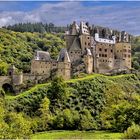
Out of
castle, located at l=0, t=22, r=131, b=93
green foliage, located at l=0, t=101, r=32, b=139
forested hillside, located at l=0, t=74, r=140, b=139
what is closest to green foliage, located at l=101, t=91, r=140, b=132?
forested hillside, located at l=0, t=74, r=140, b=139

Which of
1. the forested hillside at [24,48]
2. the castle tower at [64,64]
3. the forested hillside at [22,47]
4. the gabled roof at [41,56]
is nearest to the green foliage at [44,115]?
the castle tower at [64,64]

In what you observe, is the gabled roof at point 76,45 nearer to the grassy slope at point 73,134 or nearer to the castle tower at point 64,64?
the castle tower at point 64,64

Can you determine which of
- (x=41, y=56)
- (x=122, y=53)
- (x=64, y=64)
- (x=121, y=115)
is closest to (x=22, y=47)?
(x=122, y=53)

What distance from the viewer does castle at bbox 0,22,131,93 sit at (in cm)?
9738

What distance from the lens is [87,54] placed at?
99.7 metres

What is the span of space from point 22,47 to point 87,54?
62443mm

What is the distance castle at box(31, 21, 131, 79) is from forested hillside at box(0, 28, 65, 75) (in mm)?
12497

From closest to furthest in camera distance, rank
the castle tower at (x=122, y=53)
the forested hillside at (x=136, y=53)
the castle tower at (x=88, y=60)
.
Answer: the castle tower at (x=88, y=60), the castle tower at (x=122, y=53), the forested hillside at (x=136, y=53)

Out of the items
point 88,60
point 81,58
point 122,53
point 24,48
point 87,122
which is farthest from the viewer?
point 24,48

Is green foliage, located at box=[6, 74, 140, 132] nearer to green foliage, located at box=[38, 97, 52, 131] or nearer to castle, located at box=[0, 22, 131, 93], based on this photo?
green foliage, located at box=[38, 97, 52, 131]

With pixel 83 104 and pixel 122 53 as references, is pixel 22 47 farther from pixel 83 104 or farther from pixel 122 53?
pixel 83 104

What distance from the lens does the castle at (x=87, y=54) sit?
97562 millimetres

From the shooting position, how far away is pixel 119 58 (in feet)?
350

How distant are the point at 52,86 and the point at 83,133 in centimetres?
1411
